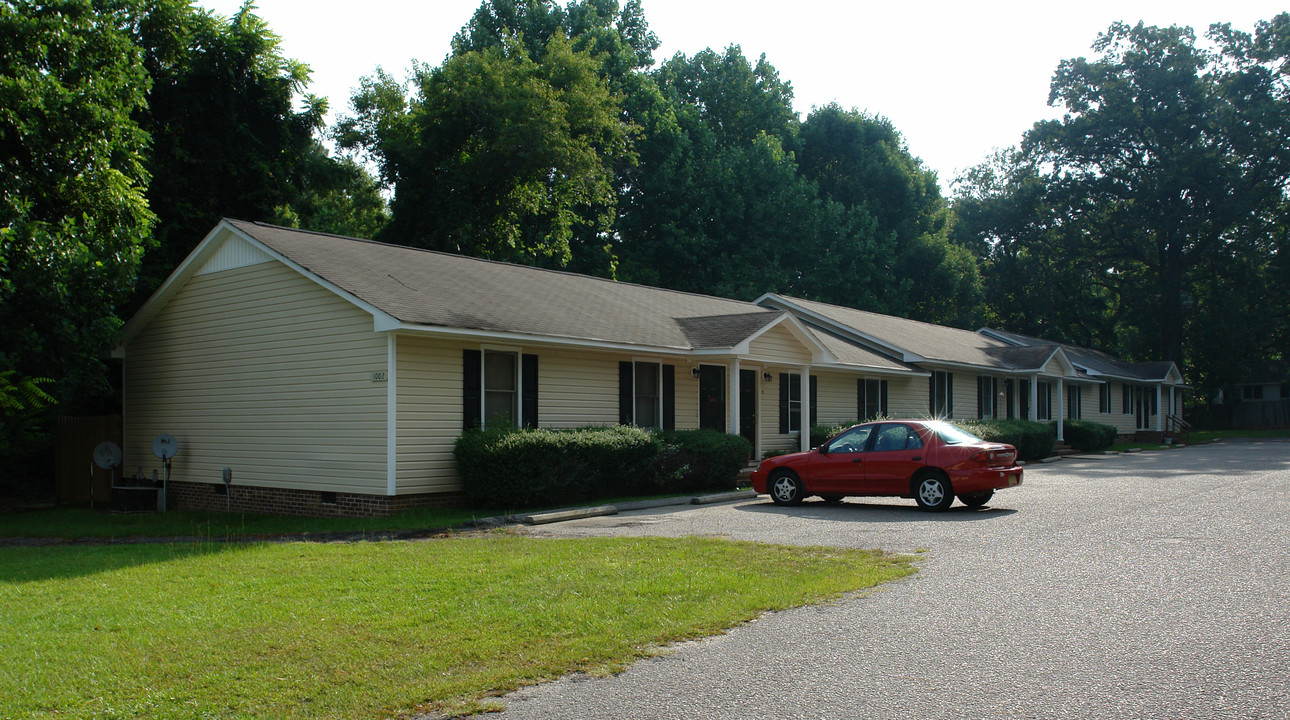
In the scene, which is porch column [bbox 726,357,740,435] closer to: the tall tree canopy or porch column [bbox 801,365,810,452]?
porch column [bbox 801,365,810,452]

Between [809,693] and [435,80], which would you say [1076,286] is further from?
[809,693]

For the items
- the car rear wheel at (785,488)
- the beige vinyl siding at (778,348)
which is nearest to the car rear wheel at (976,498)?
the car rear wheel at (785,488)

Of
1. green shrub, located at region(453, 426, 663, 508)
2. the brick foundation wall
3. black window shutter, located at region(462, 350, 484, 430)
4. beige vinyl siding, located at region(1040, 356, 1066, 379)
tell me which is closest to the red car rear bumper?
green shrub, located at region(453, 426, 663, 508)

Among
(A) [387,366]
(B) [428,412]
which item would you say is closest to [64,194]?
(A) [387,366]

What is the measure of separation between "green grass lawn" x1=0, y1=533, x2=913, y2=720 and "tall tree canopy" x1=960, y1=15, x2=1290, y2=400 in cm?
5147

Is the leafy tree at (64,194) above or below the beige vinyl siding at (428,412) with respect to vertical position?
above

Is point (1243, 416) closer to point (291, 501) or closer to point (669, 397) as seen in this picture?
point (669, 397)

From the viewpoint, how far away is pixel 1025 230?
58438 millimetres

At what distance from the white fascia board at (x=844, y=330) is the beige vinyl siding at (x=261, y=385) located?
16.2 meters

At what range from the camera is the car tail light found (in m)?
15.2

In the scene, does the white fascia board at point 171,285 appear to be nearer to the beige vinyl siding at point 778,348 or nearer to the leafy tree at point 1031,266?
the beige vinyl siding at point 778,348

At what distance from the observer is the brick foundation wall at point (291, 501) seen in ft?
52.6

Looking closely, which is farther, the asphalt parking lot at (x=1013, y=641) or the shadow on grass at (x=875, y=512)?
the shadow on grass at (x=875, y=512)

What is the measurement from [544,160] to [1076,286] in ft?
125
